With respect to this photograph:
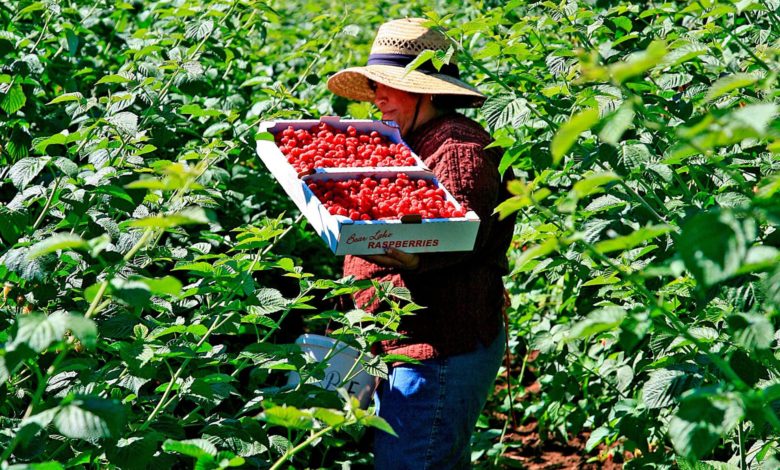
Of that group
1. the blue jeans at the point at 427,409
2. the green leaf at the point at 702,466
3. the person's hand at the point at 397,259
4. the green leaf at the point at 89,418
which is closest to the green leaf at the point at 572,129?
the green leaf at the point at 89,418

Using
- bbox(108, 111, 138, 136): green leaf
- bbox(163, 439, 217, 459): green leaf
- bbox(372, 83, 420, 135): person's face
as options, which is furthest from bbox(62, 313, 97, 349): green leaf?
bbox(372, 83, 420, 135): person's face

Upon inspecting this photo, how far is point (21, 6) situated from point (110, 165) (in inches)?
44.8

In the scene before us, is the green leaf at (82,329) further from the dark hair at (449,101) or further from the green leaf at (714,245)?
the dark hair at (449,101)

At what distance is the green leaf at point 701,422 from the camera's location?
126 centimetres

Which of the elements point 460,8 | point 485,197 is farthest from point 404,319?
point 460,8

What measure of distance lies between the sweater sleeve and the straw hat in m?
0.22

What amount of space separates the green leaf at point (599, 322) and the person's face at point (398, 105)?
5.70ft

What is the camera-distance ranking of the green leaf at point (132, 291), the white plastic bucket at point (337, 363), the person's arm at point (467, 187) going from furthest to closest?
the white plastic bucket at point (337, 363)
the person's arm at point (467, 187)
the green leaf at point (132, 291)

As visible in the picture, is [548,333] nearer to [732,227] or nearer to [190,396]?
[190,396]

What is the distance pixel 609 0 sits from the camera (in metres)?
3.62

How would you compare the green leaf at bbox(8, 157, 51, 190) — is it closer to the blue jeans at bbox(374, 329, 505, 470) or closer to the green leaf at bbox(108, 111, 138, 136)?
the green leaf at bbox(108, 111, 138, 136)

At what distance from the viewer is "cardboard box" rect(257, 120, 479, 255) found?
2.36 metres

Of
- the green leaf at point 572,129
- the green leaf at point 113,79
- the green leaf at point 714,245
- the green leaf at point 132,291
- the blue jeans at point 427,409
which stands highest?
the green leaf at point 572,129

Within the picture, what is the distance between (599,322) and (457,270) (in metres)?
1.51
